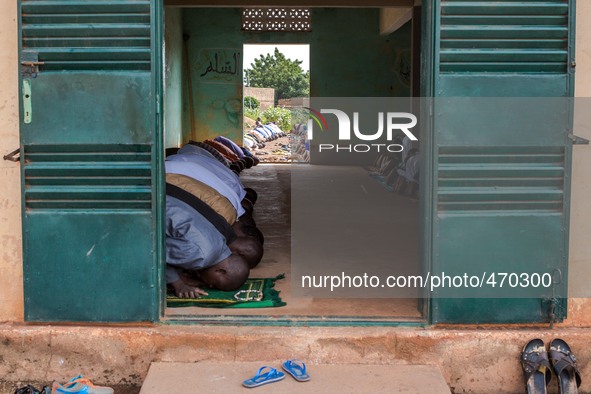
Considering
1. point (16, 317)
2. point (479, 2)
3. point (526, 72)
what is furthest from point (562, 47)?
point (16, 317)

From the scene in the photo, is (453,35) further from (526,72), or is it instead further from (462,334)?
(462,334)

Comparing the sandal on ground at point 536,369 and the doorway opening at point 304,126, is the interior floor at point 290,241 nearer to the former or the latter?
the doorway opening at point 304,126

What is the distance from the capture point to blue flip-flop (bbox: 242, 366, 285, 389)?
399 centimetres

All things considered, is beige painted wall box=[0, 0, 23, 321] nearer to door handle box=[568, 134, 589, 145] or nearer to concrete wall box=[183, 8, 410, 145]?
door handle box=[568, 134, 589, 145]

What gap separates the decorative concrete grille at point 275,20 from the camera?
56.5 feet

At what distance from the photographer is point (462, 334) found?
14.0 ft

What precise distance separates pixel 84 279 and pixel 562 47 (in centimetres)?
282

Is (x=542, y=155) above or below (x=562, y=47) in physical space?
below

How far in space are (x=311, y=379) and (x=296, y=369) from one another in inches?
3.9

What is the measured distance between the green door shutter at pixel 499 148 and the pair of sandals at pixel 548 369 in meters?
0.22

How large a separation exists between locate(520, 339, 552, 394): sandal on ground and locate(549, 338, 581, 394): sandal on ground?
4 centimetres

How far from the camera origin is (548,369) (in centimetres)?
420

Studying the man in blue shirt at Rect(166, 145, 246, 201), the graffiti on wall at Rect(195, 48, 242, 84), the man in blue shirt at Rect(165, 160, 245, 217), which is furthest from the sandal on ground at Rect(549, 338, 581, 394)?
the graffiti on wall at Rect(195, 48, 242, 84)

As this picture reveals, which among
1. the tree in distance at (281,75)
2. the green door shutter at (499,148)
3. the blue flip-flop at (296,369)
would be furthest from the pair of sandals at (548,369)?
the tree in distance at (281,75)
